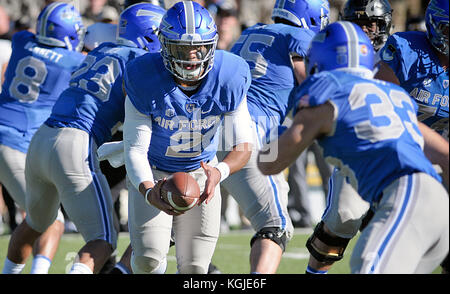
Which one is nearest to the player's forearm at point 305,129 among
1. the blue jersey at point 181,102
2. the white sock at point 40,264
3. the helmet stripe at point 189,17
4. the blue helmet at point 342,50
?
the blue helmet at point 342,50

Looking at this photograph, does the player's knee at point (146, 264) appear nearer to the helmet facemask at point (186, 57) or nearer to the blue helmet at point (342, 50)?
the helmet facemask at point (186, 57)

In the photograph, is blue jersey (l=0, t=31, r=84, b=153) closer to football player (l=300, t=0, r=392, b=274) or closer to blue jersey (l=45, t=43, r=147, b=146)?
blue jersey (l=45, t=43, r=147, b=146)

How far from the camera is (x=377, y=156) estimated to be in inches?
130

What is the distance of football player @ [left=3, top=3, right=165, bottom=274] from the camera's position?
4.59 metres

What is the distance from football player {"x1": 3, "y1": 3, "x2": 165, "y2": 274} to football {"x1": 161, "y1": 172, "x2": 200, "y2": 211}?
84 centimetres

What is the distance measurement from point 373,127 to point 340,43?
0.43 metres

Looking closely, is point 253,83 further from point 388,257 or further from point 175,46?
point 388,257

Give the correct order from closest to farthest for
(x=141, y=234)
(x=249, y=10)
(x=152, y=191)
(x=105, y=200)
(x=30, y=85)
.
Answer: (x=152, y=191) → (x=141, y=234) → (x=105, y=200) → (x=30, y=85) → (x=249, y=10)

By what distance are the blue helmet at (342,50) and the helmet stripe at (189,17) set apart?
2.46 ft

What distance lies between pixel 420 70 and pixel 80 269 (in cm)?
224

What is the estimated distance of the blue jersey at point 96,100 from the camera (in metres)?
4.76

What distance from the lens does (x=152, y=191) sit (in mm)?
3850

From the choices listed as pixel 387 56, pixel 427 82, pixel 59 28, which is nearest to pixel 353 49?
pixel 387 56
